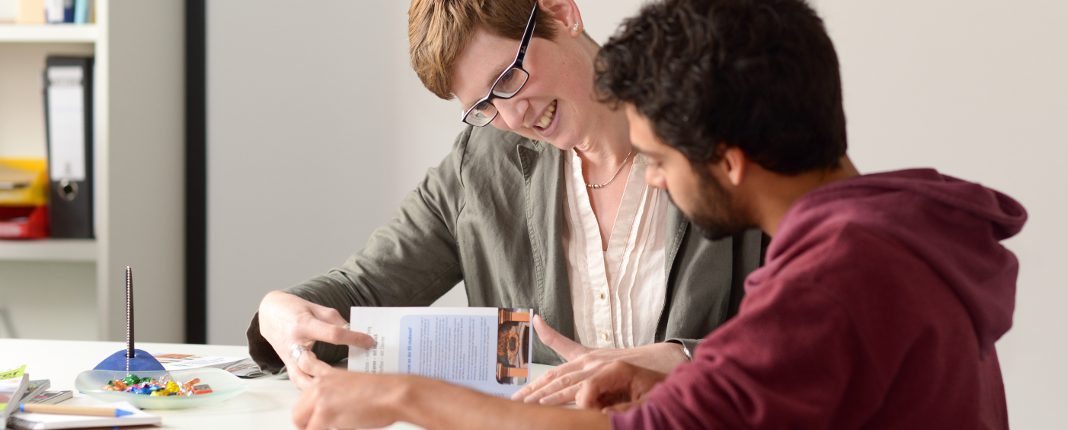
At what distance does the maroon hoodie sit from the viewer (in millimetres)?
613

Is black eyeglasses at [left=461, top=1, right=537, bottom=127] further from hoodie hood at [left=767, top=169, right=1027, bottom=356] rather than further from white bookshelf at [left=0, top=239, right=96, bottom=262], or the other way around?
white bookshelf at [left=0, top=239, right=96, bottom=262]

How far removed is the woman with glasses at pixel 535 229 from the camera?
1.31m

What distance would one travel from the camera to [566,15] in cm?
139

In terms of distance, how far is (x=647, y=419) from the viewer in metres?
0.66

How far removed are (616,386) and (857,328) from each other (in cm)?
40

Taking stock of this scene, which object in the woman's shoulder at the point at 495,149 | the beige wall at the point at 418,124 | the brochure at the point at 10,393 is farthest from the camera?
the beige wall at the point at 418,124

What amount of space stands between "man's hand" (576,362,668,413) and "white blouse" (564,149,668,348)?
41cm

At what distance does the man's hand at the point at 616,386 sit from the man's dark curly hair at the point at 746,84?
31 centimetres

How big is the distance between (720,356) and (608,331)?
759 mm

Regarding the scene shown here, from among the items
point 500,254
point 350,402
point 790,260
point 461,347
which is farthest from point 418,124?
point 790,260

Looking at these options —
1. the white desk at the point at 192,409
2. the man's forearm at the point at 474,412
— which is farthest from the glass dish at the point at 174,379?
the man's forearm at the point at 474,412

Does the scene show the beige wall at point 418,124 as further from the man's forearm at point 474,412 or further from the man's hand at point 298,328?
the man's forearm at point 474,412

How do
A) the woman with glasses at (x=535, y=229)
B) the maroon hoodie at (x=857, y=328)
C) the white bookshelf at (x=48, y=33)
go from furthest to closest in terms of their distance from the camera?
the white bookshelf at (x=48, y=33), the woman with glasses at (x=535, y=229), the maroon hoodie at (x=857, y=328)

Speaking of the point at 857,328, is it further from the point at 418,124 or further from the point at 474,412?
the point at 418,124
